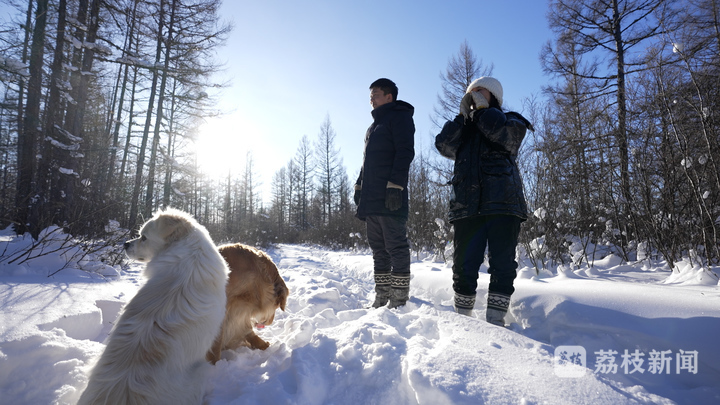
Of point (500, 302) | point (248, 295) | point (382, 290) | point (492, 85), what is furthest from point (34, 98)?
point (500, 302)

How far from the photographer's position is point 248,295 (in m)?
2.29

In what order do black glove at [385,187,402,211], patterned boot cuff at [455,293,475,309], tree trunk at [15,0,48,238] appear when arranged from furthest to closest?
1. tree trunk at [15,0,48,238]
2. black glove at [385,187,402,211]
3. patterned boot cuff at [455,293,475,309]

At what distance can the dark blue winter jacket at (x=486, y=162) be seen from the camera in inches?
96.4

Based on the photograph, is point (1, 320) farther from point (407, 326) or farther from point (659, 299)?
point (659, 299)

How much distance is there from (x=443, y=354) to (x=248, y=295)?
1463mm

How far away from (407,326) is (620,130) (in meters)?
4.47

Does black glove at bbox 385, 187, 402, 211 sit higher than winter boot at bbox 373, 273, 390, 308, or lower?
higher

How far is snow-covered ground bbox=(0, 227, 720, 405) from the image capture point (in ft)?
4.56

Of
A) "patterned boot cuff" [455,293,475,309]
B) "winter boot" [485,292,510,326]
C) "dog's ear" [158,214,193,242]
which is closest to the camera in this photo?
"dog's ear" [158,214,193,242]

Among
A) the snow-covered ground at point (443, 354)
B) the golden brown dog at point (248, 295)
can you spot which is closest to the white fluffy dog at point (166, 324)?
the snow-covered ground at point (443, 354)

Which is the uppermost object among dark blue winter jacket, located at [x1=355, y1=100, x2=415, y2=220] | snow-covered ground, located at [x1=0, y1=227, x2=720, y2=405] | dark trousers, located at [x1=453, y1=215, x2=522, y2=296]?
dark blue winter jacket, located at [x1=355, y1=100, x2=415, y2=220]

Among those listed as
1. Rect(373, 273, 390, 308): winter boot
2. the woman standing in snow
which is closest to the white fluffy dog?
Rect(373, 273, 390, 308): winter boot

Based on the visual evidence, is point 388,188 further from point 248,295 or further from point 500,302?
point 248,295

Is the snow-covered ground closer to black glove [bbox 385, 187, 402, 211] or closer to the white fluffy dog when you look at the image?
the white fluffy dog
